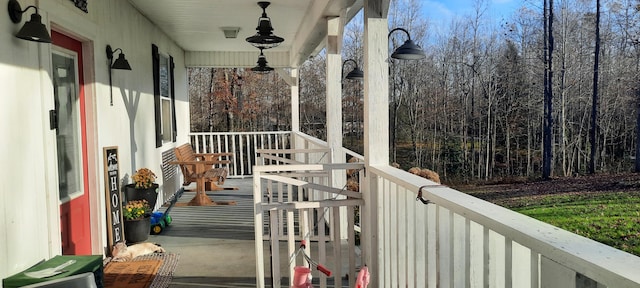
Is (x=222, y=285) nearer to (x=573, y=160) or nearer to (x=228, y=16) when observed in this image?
(x=228, y=16)

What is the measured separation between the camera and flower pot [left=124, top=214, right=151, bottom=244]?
421cm

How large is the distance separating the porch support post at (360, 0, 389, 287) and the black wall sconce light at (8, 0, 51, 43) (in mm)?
1776

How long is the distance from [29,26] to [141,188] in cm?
226

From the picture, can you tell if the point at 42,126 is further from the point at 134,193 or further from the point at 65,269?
the point at 134,193

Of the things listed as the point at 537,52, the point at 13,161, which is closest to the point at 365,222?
the point at 13,161

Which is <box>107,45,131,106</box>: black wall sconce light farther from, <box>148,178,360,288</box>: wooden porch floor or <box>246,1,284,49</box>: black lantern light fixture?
<box>148,178,360,288</box>: wooden porch floor

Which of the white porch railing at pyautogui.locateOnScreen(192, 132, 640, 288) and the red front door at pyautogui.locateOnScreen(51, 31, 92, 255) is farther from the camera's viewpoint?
the red front door at pyautogui.locateOnScreen(51, 31, 92, 255)

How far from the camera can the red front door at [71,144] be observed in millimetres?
3252

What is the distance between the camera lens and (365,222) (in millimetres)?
2893

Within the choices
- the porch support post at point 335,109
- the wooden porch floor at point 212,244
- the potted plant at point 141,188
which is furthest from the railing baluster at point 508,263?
the potted plant at point 141,188

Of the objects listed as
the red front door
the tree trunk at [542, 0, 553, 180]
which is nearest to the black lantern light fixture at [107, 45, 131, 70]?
the red front door

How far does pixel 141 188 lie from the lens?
4.51m

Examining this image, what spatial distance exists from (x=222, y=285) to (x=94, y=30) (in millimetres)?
2227

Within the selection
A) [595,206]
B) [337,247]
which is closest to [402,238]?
[337,247]
